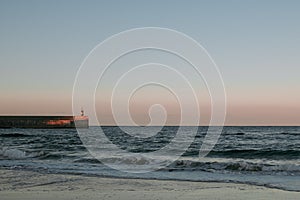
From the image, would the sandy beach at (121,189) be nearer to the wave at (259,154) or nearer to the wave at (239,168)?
the wave at (239,168)

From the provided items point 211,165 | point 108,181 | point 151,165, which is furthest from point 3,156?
point 108,181

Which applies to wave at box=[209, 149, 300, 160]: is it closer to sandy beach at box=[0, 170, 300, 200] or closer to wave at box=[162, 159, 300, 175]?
wave at box=[162, 159, 300, 175]

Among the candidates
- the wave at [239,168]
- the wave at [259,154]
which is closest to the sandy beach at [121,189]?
the wave at [239,168]

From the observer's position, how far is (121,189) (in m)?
12.2

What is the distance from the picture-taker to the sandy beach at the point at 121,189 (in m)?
11.0

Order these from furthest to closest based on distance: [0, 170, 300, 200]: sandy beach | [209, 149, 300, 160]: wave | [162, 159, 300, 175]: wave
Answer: [209, 149, 300, 160]: wave → [162, 159, 300, 175]: wave → [0, 170, 300, 200]: sandy beach

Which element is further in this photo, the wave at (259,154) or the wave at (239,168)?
the wave at (259,154)

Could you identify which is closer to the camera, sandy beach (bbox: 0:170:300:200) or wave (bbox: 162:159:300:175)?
sandy beach (bbox: 0:170:300:200)

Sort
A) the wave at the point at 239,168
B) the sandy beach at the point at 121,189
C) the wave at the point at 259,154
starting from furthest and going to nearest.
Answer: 1. the wave at the point at 259,154
2. the wave at the point at 239,168
3. the sandy beach at the point at 121,189

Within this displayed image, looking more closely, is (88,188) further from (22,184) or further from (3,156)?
(3,156)

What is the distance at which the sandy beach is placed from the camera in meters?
11.0

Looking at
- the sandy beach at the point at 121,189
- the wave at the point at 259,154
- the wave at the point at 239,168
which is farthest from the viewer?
the wave at the point at 259,154

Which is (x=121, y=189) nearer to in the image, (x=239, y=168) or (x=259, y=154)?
(x=239, y=168)

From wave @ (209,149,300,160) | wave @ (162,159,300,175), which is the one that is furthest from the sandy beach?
wave @ (209,149,300,160)
